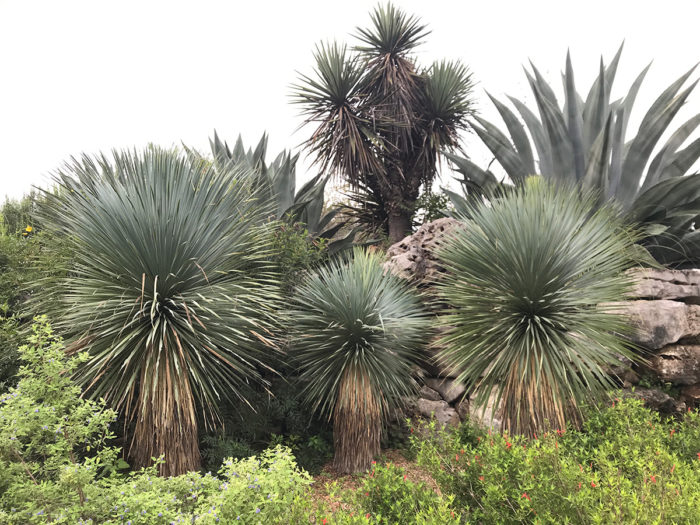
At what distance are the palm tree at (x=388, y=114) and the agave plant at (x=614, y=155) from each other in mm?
3108

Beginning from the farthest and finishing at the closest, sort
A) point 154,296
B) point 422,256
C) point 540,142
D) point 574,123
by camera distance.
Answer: point 540,142, point 574,123, point 422,256, point 154,296

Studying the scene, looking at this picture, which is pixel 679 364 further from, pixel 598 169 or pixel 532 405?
pixel 598 169

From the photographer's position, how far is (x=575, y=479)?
7.33 ft

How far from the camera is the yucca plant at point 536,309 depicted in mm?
4043

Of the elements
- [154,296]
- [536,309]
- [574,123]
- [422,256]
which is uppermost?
[574,123]

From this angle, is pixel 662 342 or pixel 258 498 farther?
pixel 662 342

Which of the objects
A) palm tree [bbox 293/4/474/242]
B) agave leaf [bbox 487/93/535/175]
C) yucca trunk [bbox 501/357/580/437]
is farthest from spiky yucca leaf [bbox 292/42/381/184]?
yucca trunk [bbox 501/357/580/437]

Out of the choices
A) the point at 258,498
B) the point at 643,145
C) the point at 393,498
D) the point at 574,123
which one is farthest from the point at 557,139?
the point at 258,498

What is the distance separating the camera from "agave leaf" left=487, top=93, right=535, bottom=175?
22.7 ft

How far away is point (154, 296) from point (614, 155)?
6508mm

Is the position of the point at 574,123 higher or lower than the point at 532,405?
higher

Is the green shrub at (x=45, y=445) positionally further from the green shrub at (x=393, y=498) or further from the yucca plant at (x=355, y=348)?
the yucca plant at (x=355, y=348)

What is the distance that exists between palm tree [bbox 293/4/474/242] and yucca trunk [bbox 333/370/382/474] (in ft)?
19.4

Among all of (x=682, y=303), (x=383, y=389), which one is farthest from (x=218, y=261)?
(x=682, y=303)
